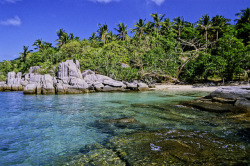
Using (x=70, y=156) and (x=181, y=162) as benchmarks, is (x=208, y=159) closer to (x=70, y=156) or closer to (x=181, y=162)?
(x=181, y=162)

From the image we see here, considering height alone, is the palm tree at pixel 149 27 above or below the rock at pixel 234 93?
above

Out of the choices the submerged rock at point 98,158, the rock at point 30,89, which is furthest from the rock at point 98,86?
the submerged rock at point 98,158

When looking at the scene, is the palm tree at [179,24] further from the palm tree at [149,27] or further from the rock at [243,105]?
the rock at [243,105]

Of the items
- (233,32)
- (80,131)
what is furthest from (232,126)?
(233,32)

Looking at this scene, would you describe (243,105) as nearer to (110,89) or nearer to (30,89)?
(110,89)

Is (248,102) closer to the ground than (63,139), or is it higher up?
higher up

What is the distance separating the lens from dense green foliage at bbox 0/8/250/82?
29077 millimetres

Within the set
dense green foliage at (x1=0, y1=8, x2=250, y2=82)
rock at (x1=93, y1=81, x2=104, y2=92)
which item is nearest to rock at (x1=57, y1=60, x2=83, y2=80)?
rock at (x1=93, y1=81, x2=104, y2=92)

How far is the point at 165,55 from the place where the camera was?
33.1 m

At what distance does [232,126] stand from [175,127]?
2236 mm

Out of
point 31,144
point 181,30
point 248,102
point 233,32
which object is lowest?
point 31,144

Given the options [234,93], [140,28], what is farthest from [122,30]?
[234,93]

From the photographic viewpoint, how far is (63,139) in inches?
202

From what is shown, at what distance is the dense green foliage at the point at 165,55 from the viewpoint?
29.1 meters
